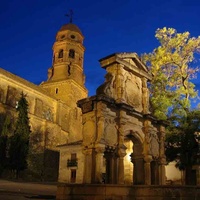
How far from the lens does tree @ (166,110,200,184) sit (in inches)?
648

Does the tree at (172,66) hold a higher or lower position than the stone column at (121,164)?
higher

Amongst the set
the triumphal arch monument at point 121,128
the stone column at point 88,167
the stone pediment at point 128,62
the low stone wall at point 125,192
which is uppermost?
the stone pediment at point 128,62

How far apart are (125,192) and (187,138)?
8.64 m

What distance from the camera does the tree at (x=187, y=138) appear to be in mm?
16469

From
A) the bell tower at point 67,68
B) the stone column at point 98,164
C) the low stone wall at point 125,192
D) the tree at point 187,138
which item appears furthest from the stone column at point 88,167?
the bell tower at point 67,68

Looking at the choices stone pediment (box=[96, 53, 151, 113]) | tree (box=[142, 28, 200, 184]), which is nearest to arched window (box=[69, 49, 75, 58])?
tree (box=[142, 28, 200, 184])

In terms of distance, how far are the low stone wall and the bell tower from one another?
3210 centimetres

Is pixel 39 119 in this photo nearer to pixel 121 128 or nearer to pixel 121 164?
pixel 121 128

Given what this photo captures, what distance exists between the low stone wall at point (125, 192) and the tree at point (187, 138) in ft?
23.0

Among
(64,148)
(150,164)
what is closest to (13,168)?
(64,148)

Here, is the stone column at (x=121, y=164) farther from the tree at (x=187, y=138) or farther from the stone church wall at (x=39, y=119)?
the stone church wall at (x=39, y=119)

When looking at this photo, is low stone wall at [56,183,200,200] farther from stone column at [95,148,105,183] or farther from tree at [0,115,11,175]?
tree at [0,115,11,175]

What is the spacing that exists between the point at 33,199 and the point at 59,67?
113 feet

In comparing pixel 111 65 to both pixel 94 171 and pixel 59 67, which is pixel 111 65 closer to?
pixel 94 171
